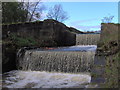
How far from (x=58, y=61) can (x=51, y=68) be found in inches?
14.8

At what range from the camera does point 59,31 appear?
10.1 metres

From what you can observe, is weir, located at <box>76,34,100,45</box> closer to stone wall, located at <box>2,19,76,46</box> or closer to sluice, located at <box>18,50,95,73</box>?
stone wall, located at <box>2,19,76,46</box>

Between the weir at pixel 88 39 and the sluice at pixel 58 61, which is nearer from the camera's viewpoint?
the sluice at pixel 58 61

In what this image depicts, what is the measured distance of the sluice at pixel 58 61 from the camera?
5.74 meters

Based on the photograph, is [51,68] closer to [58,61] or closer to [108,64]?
[58,61]

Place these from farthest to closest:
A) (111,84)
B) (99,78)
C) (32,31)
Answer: (32,31)
(99,78)
(111,84)

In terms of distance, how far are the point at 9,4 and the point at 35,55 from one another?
34.0 ft

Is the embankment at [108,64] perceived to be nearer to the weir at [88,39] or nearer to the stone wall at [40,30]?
the stone wall at [40,30]

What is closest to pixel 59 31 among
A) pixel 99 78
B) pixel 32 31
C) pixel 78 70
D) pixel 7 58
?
pixel 32 31

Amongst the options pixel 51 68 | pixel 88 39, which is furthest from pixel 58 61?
pixel 88 39

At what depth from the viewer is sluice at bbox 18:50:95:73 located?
5.74m

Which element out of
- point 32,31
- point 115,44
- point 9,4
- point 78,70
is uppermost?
point 9,4

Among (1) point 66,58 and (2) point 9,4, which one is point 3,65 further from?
(2) point 9,4

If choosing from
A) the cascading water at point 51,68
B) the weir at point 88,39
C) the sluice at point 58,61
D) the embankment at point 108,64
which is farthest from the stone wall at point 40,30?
the embankment at point 108,64
